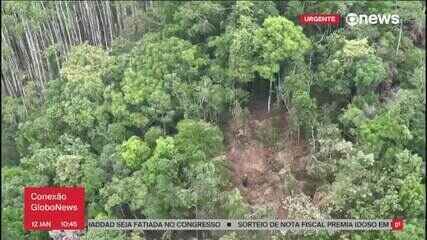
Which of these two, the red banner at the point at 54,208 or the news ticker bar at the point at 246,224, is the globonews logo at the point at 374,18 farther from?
the red banner at the point at 54,208

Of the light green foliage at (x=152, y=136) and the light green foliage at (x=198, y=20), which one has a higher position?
the light green foliage at (x=198, y=20)

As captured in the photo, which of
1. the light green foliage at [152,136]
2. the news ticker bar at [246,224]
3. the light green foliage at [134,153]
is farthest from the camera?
the light green foliage at [152,136]

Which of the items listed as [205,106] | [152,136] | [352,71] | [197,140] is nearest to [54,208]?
[152,136]

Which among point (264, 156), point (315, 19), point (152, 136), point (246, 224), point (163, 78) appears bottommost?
point (246, 224)

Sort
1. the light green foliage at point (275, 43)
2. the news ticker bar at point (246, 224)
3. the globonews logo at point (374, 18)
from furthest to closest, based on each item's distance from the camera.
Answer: the globonews logo at point (374, 18)
the light green foliage at point (275, 43)
the news ticker bar at point (246, 224)

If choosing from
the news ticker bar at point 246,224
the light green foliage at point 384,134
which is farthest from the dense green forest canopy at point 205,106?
the news ticker bar at point 246,224

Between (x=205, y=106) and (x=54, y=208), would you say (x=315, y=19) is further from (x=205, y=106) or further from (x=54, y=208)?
(x=54, y=208)

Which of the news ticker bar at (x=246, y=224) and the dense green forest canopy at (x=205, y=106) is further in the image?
the dense green forest canopy at (x=205, y=106)

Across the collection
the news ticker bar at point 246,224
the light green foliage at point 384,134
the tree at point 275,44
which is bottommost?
the news ticker bar at point 246,224
